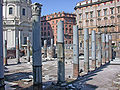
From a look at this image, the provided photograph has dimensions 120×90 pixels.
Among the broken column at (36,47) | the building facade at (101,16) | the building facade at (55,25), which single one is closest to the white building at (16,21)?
the building facade at (55,25)

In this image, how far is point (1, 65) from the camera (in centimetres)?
656

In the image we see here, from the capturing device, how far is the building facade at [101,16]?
3891 cm

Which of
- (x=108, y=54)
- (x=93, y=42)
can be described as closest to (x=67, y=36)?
(x=108, y=54)

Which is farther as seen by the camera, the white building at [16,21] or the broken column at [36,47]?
the white building at [16,21]

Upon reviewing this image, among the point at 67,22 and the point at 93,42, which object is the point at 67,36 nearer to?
the point at 67,22

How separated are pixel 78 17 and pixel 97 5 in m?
6.53

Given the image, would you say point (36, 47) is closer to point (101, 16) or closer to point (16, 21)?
point (16, 21)

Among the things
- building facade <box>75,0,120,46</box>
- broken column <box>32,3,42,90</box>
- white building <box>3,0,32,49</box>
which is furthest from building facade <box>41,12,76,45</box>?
broken column <box>32,3,42,90</box>

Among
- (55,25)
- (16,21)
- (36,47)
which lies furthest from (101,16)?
(36,47)

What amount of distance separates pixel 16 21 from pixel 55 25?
19.6 m

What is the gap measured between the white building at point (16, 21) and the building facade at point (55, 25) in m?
15.0

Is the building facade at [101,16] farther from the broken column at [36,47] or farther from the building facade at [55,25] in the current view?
the broken column at [36,47]

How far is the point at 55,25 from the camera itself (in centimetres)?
5484

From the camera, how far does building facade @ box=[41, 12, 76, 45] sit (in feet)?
172
